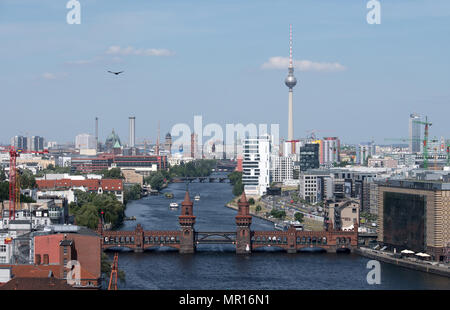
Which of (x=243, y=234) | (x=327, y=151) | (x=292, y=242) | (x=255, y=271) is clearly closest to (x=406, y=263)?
(x=255, y=271)

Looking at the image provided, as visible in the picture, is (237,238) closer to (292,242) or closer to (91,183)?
(292,242)

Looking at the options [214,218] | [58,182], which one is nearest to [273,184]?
[58,182]

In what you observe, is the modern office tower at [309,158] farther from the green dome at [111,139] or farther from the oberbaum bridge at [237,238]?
the green dome at [111,139]

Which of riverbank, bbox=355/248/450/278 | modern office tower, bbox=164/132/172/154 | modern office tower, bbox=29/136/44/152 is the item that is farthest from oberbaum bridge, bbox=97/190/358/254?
modern office tower, bbox=29/136/44/152

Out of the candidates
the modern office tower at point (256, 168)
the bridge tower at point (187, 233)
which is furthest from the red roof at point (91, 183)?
the bridge tower at point (187, 233)

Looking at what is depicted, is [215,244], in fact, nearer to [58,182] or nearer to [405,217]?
[405,217]
